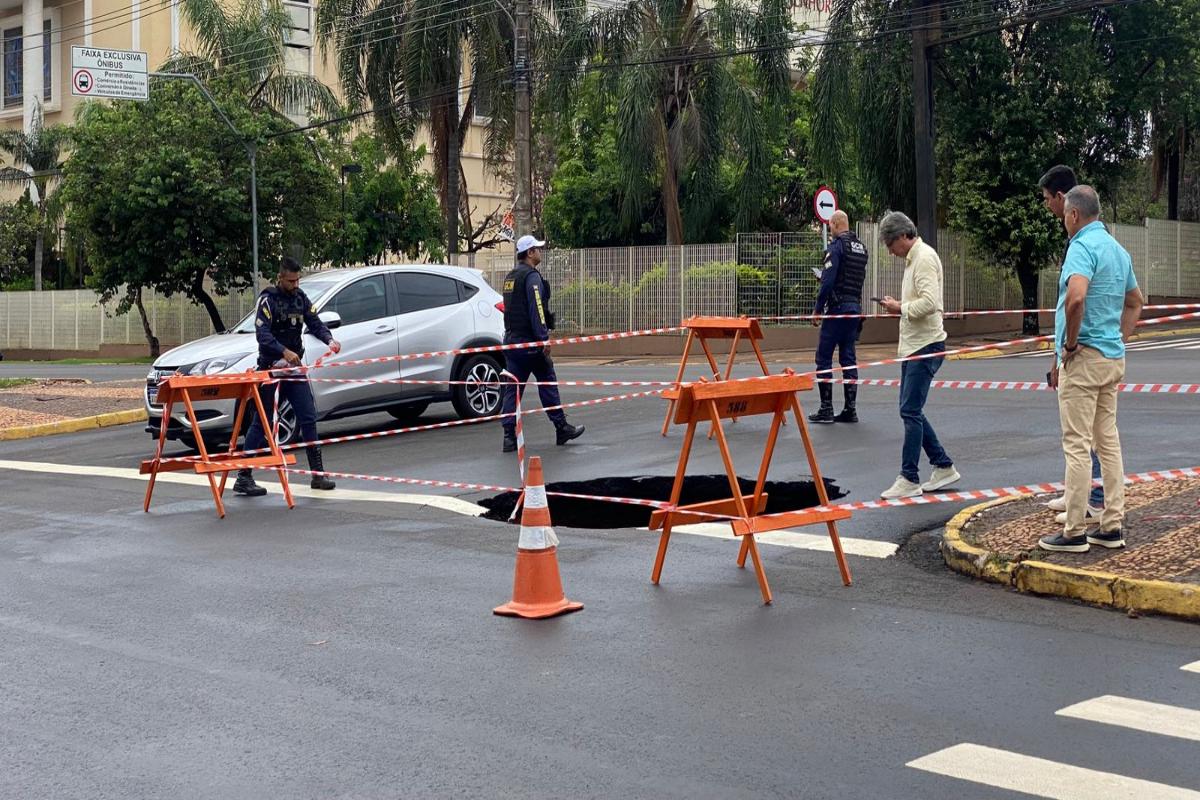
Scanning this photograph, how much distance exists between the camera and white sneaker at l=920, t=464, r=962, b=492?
9969 millimetres

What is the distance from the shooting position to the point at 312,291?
592 inches

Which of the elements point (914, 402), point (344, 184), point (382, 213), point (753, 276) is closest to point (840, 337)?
point (914, 402)

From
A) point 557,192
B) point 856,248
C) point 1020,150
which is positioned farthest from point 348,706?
point 557,192

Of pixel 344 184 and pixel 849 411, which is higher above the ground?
pixel 344 184

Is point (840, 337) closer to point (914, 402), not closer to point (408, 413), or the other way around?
point (914, 402)

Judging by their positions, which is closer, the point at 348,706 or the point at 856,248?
the point at 348,706

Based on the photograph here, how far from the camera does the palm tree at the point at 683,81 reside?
33.4 m

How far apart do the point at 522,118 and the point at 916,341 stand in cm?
2078

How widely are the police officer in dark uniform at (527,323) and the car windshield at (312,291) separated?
2.46 metres

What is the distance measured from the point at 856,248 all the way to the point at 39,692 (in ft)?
30.6

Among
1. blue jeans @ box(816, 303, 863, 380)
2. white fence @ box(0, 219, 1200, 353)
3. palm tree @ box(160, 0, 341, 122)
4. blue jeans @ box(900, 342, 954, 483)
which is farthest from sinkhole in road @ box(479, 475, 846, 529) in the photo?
palm tree @ box(160, 0, 341, 122)

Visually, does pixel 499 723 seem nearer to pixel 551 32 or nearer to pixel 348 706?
pixel 348 706

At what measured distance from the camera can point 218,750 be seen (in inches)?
201

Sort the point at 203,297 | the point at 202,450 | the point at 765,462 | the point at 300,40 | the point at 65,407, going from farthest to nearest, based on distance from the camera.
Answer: the point at 300,40 → the point at 203,297 → the point at 65,407 → the point at 202,450 → the point at 765,462
